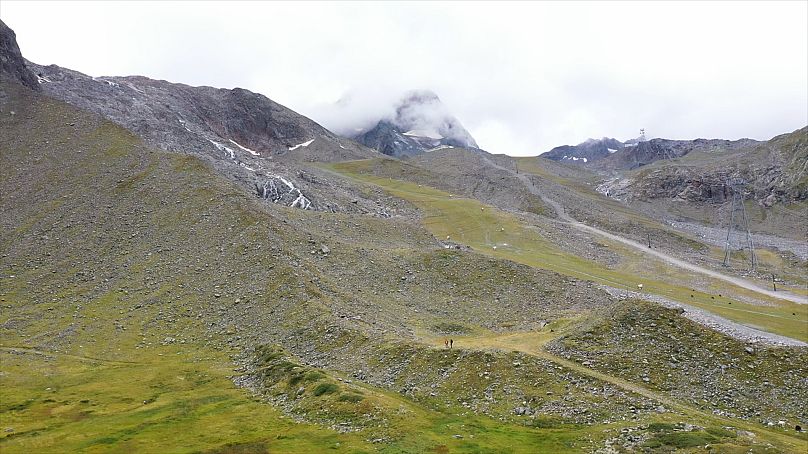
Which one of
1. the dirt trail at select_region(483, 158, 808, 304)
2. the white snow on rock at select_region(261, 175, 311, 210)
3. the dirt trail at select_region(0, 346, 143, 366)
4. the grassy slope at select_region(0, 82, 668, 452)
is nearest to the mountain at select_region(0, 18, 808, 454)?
the grassy slope at select_region(0, 82, 668, 452)

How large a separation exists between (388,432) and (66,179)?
98.3 metres

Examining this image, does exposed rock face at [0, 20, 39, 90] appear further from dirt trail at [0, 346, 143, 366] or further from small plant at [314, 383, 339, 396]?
small plant at [314, 383, 339, 396]

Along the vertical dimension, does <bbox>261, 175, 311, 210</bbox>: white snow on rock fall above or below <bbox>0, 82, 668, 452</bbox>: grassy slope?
above

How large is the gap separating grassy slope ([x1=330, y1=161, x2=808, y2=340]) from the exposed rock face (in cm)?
10900

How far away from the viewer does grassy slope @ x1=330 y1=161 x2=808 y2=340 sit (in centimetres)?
7924

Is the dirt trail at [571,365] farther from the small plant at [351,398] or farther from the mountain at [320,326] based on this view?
the small plant at [351,398]

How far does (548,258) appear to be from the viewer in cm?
11669

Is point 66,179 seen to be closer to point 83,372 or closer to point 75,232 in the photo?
point 75,232

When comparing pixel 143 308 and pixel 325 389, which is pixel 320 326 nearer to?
pixel 325 389

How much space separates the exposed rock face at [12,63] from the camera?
142m

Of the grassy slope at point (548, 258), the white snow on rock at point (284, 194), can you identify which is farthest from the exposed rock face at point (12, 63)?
the grassy slope at point (548, 258)

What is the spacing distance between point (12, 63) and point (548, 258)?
14476cm

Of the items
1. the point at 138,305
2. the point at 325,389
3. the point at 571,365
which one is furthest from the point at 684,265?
the point at 138,305

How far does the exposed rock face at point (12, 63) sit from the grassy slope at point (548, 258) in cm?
10900
